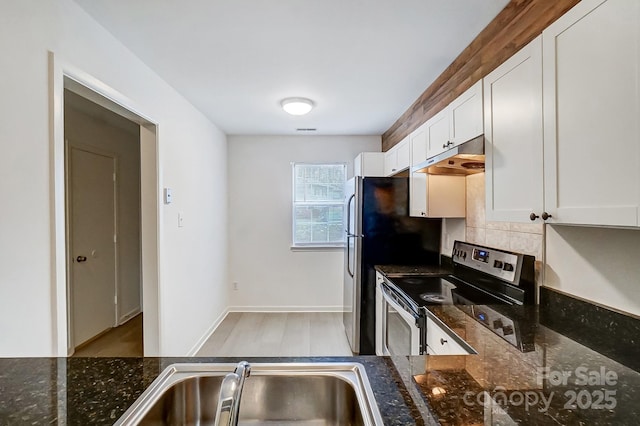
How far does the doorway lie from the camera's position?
3059 millimetres

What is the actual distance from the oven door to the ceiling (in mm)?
1660

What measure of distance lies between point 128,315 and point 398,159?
3690 millimetres

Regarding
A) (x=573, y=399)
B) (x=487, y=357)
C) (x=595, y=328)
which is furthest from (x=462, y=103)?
(x=573, y=399)

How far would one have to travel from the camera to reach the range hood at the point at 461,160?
1.58 m

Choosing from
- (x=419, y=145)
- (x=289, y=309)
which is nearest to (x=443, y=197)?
(x=419, y=145)

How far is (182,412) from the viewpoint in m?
0.89

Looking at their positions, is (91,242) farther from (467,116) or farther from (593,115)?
(593,115)

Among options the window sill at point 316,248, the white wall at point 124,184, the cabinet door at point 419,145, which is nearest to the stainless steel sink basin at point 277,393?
the cabinet door at point 419,145

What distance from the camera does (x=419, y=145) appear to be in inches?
98.9

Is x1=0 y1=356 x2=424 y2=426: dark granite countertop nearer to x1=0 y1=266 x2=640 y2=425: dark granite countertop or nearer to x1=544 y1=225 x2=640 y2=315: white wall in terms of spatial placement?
x1=0 y1=266 x2=640 y2=425: dark granite countertop

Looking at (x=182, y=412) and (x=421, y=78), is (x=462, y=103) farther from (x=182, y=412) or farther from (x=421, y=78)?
(x=182, y=412)

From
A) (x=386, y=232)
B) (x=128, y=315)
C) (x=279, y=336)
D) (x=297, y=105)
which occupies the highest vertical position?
(x=297, y=105)

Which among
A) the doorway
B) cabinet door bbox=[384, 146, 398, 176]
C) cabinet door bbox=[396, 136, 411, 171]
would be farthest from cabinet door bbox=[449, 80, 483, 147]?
the doorway

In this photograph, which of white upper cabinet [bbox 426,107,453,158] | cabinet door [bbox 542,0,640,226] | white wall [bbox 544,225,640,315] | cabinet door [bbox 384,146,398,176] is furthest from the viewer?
cabinet door [bbox 384,146,398,176]
